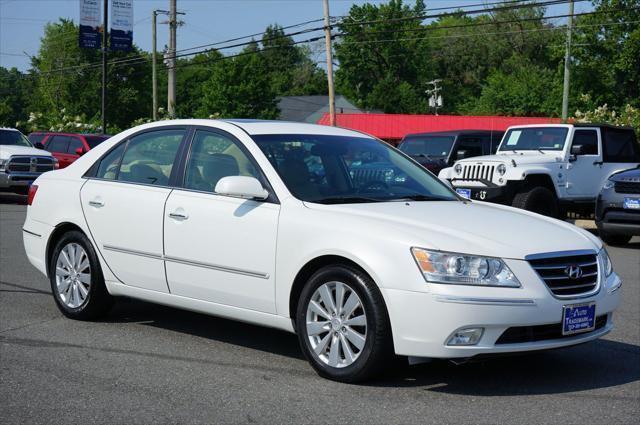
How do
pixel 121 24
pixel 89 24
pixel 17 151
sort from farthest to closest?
1. pixel 121 24
2. pixel 89 24
3. pixel 17 151

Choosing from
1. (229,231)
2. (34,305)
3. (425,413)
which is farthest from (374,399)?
(34,305)

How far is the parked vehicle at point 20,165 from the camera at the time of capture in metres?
22.7

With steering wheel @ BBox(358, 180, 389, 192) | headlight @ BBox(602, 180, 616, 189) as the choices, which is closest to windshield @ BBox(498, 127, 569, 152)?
headlight @ BBox(602, 180, 616, 189)

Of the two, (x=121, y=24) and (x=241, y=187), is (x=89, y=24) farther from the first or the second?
(x=241, y=187)

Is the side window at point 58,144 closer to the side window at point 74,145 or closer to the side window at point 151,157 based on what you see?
the side window at point 74,145

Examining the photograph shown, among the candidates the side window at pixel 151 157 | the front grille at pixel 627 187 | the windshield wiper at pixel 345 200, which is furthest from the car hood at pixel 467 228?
the front grille at pixel 627 187

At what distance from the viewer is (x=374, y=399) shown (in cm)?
527

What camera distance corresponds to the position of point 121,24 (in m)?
45.0

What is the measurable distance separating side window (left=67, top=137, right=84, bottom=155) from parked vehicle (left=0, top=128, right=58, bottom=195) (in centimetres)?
415

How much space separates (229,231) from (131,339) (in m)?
1.27

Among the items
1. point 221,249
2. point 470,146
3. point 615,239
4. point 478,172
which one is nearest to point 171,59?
point 470,146

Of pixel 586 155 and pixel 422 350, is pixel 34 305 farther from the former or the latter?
pixel 586 155

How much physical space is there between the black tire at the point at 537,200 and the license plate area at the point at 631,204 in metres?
1.67

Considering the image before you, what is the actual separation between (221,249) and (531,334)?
212 cm
